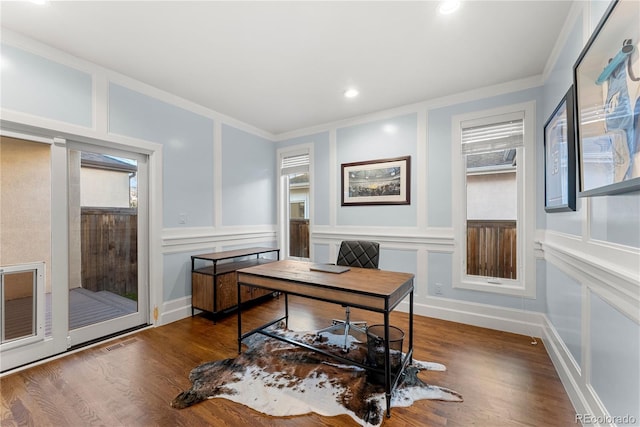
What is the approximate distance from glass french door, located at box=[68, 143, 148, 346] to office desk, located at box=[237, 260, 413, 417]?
1.55 metres

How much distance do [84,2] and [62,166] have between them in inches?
57.0

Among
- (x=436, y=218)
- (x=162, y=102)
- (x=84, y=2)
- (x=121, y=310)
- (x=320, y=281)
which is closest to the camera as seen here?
(x=84, y=2)

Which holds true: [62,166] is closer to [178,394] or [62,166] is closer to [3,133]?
[3,133]

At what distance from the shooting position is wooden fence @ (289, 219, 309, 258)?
5.02 meters

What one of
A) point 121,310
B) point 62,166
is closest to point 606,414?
point 121,310

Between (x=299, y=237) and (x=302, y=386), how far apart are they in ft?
10.6

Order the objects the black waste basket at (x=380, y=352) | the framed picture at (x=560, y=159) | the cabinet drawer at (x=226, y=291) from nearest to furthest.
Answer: the framed picture at (x=560, y=159) < the black waste basket at (x=380, y=352) < the cabinet drawer at (x=226, y=291)

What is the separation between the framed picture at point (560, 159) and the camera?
185cm

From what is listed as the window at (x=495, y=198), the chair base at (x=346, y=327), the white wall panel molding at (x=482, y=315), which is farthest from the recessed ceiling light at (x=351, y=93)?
the white wall panel molding at (x=482, y=315)

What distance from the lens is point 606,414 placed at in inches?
54.0

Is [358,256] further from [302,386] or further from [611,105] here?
[611,105]

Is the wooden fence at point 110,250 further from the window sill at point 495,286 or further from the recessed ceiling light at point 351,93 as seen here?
the window sill at point 495,286

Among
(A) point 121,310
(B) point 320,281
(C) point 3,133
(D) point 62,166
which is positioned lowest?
(A) point 121,310

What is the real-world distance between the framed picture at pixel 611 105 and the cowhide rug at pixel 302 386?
1.69 meters
